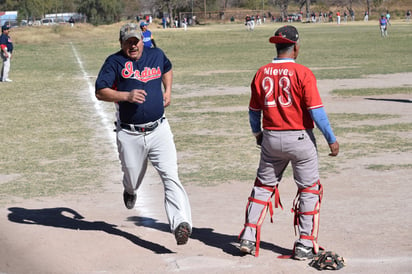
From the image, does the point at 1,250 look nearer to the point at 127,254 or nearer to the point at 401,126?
the point at 127,254

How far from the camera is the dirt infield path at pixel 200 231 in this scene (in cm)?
634

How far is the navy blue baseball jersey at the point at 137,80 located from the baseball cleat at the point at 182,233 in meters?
1.02

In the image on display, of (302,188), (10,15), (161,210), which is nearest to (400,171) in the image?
(161,210)

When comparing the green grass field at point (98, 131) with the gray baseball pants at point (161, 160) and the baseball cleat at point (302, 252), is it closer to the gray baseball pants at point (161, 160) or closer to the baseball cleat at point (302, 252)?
the gray baseball pants at point (161, 160)

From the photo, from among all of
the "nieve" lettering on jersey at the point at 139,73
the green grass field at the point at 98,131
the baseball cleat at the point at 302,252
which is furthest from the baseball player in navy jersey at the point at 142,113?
the green grass field at the point at 98,131

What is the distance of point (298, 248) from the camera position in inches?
249

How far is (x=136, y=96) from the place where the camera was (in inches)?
260

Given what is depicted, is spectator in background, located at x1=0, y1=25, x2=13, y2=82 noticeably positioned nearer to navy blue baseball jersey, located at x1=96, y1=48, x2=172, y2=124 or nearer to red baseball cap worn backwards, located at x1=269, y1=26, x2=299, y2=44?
navy blue baseball jersey, located at x1=96, y1=48, x2=172, y2=124

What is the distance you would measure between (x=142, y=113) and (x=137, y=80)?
30 centimetres

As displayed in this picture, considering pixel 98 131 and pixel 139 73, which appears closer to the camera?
pixel 139 73

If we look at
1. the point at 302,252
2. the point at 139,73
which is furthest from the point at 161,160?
the point at 302,252

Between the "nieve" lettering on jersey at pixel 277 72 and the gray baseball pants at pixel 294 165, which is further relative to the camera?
the gray baseball pants at pixel 294 165

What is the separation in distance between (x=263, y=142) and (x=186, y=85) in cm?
1771

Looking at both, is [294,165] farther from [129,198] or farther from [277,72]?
[129,198]
